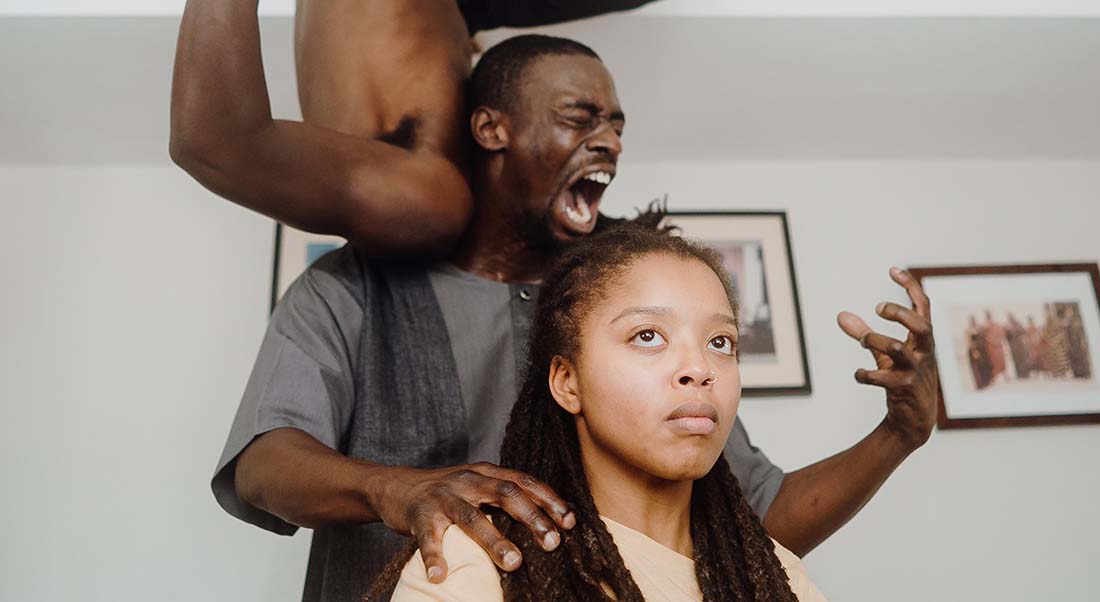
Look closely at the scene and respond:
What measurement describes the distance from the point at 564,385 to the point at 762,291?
1.36 meters

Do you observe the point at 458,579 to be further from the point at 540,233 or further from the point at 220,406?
the point at 220,406

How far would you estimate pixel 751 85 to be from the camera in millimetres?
2078

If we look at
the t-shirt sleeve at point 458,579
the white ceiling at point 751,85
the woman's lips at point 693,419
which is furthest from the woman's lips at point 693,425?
the white ceiling at point 751,85

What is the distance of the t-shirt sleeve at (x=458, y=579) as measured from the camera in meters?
0.76

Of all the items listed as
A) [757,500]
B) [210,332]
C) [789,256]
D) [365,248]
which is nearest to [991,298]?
[789,256]

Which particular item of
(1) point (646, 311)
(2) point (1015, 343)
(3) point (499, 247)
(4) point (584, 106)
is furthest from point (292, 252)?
(2) point (1015, 343)

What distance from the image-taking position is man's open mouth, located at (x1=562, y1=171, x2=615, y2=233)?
4.10ft

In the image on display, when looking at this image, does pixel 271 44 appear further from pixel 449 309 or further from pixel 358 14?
pixel 449 309

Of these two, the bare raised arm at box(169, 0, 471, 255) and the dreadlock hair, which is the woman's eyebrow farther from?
the bare raised arm at box(169, 0, 471, 255)

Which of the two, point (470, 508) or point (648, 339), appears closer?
→ point (470, 508)

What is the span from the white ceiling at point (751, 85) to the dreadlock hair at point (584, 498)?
3.31 ft

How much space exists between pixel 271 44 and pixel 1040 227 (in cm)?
202

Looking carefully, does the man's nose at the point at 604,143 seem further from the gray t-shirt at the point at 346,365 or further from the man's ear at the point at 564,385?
the man's ear at the point at 564,385

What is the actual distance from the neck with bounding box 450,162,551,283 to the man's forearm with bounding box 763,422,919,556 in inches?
18.3
